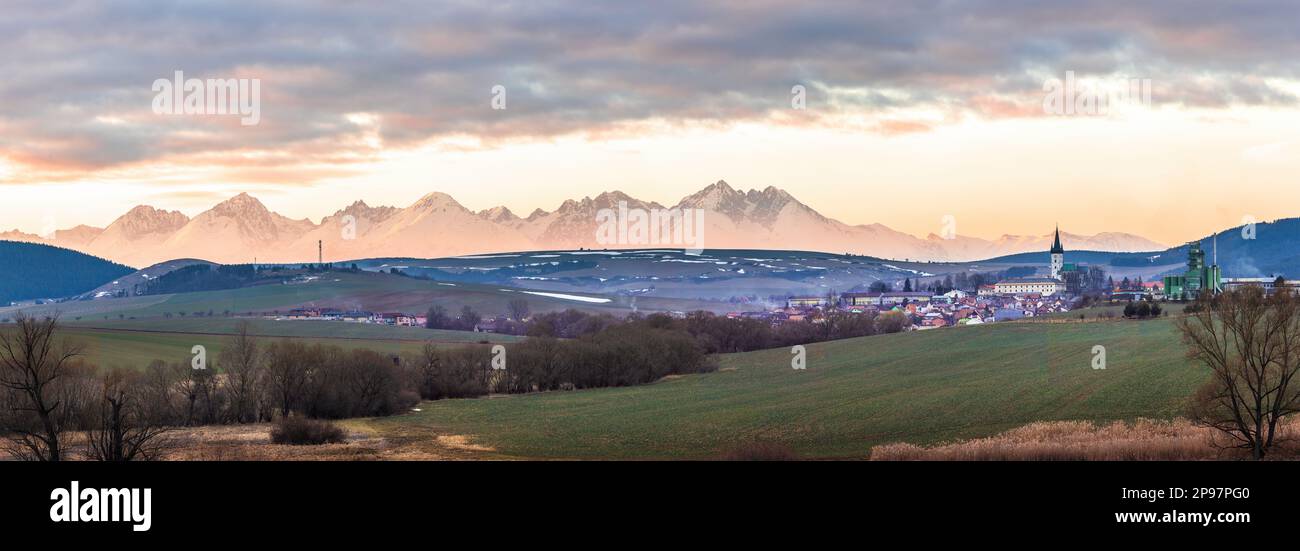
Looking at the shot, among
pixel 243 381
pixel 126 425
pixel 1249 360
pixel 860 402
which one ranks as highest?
pixel 1249 360

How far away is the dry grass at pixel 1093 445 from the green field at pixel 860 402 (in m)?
4.12

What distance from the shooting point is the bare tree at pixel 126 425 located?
51031 mm

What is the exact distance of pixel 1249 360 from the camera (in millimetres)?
57469

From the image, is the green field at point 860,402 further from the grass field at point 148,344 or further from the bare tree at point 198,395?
the grass field at point 148,344

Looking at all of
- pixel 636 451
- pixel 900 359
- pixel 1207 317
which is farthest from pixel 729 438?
pixel 900 359

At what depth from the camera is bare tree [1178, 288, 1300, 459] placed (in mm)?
53281

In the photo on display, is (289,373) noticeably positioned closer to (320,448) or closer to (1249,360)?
(320,448)

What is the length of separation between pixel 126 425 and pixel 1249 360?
180ft

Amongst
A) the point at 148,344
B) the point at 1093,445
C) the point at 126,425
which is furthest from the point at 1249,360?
the point at 148,344

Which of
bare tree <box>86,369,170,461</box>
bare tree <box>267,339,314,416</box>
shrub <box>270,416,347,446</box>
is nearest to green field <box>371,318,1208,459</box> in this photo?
shrub <box>270,416,347,446</box>

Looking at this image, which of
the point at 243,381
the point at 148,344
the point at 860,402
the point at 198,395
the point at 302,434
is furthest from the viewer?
the point at 148,344

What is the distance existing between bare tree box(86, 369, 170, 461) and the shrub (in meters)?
7.69
